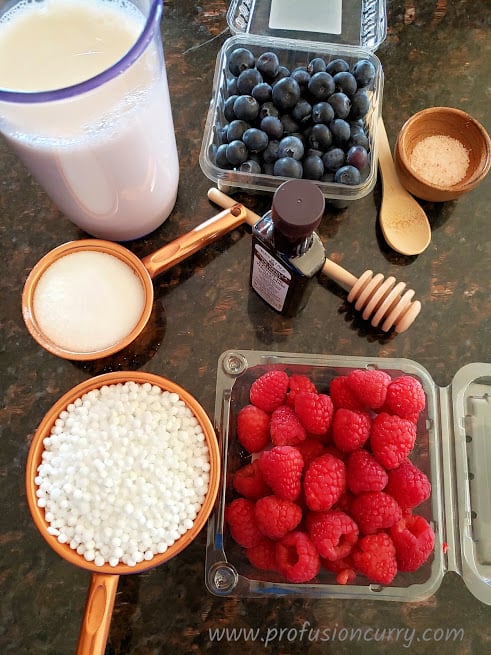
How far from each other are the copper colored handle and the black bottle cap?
0.23 meters

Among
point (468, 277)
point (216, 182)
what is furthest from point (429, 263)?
point (216, 182)

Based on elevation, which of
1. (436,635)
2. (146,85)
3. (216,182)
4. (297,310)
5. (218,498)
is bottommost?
(436,635)

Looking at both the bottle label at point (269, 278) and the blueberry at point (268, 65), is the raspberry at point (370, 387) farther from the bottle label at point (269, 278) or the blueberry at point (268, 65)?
the blueberry at point (268, 65)

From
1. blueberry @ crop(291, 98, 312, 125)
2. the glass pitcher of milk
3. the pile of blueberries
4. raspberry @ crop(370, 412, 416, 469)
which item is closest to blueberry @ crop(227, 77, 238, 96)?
the pile of blueberries

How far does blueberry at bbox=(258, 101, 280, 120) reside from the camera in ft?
2.81

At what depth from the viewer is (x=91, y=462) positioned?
26.2 inches

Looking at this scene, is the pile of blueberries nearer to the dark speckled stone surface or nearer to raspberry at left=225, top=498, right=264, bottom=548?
the dark speckled stone surface

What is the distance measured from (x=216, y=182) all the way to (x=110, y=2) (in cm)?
31

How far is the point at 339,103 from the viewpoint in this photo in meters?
0.85

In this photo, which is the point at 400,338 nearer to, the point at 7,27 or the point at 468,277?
the point at 468,277

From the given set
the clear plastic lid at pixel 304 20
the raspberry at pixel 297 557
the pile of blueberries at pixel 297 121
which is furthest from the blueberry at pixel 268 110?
the raspberry at pixel 297 557

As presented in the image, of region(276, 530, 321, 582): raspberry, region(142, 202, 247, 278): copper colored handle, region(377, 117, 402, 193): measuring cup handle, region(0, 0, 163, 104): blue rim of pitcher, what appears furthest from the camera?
region(377, 117, 402, 193): measuring cup handle

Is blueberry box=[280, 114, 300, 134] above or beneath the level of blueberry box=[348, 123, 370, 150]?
above

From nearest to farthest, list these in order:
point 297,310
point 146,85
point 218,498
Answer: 1. point 146,85
2. point 218,498
3. point 297,310
